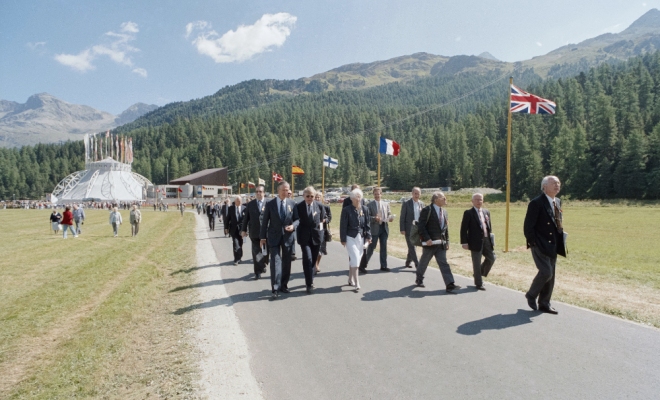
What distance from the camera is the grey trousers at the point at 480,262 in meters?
7.62

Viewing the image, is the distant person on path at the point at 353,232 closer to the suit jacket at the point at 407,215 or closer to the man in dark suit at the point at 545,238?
the suit jacket at the point at 407,215

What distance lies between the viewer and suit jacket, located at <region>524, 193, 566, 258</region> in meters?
5.88

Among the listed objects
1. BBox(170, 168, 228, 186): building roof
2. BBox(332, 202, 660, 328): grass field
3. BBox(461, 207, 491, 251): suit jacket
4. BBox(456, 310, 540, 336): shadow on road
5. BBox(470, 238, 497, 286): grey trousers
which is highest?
BBox(170, 168, 228, 186): building roof

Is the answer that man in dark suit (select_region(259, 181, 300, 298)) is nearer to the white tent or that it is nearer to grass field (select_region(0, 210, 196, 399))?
grass field (select_region(0, 210, 196, 399))

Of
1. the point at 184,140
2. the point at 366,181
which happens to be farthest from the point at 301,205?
the point at 184,140

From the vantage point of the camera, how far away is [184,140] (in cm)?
16438

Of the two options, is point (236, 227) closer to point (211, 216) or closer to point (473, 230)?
point (473, 230)

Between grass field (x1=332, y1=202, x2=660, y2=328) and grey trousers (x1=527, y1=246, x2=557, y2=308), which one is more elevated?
grey trousers (x1=527, y1=246, x2=557, y2=308)

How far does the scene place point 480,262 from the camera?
7691 millimetres

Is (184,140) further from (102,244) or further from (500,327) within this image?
(500,327)

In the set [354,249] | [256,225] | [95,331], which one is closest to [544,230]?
[354,249]

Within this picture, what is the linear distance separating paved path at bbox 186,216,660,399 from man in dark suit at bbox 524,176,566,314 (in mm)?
372

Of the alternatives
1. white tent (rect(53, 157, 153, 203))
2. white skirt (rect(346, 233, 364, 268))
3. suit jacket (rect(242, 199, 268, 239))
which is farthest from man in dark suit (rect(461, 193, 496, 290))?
white tent (rect(53, 157, 153, 203))

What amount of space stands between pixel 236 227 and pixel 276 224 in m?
4.76
